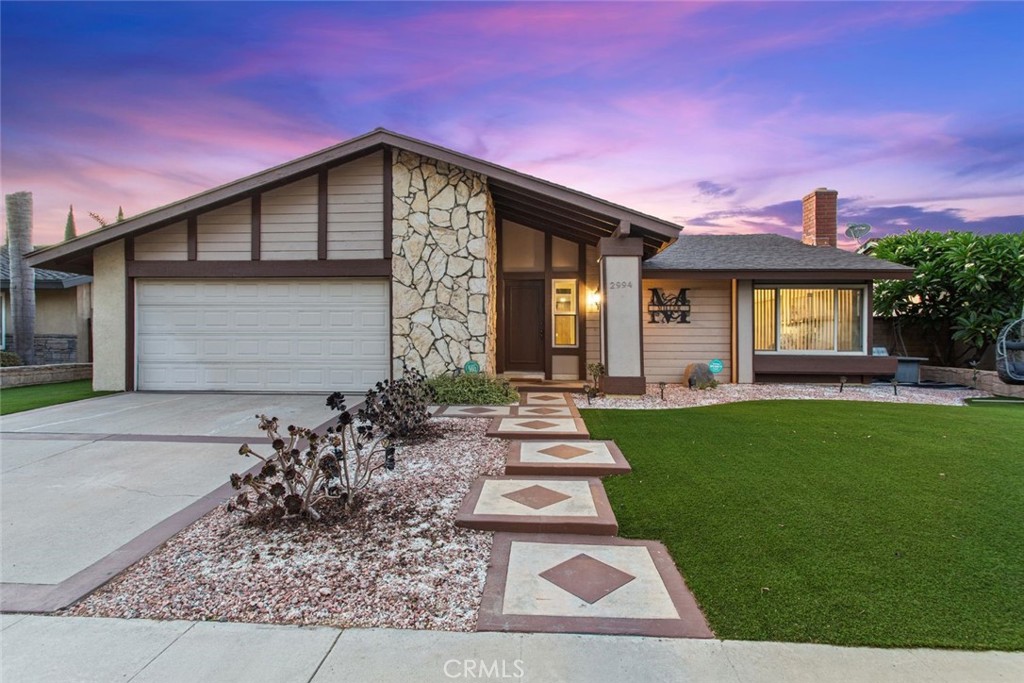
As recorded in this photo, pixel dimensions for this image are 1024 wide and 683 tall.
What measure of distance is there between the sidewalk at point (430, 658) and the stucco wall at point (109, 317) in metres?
8.58

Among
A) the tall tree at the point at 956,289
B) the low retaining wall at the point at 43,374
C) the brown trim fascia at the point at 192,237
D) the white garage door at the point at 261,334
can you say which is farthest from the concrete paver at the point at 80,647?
the tall tree at the point at 956,289

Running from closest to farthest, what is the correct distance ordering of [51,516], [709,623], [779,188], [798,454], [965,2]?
[709,623]
[51,516]
[798,454]
[965,2]
[779,188]

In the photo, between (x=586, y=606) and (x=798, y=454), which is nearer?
(x=586, y=606)

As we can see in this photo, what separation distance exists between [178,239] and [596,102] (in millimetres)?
8949

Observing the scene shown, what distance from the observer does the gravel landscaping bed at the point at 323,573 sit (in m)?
2.19

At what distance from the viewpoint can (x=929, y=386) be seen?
10.4m

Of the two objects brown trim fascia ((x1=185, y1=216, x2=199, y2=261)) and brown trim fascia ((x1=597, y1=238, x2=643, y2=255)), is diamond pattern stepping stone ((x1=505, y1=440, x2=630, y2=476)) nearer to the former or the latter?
brown trim fascia ((x1=597, y1=238, x2=643, y2=255))

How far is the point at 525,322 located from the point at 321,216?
4.50m

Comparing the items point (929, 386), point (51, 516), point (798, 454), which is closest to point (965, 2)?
point (929, 386)

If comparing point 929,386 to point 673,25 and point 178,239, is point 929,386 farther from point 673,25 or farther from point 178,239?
point 178,239

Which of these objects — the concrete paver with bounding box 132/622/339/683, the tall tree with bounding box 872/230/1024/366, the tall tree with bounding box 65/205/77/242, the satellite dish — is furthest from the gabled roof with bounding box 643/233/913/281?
the tall tree with bounding box 65/205/77/242

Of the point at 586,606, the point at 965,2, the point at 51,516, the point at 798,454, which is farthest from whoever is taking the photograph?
the point at 965,2

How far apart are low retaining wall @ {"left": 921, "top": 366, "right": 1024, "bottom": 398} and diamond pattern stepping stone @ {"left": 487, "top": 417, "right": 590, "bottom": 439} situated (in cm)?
834

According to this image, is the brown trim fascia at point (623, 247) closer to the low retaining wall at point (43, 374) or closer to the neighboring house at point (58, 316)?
the low retaining wall at point (43, 374)
